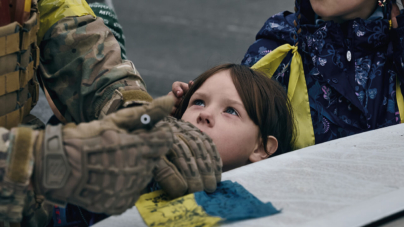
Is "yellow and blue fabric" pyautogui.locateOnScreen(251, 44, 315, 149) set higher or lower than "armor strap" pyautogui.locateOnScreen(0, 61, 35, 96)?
lower

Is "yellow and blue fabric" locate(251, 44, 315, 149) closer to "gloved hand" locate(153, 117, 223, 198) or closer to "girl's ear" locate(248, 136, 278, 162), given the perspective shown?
"girl's ear" locate(248, 136, 278, 162)

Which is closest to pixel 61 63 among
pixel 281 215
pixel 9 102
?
pixel 9 102

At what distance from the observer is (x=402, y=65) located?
5.37ft

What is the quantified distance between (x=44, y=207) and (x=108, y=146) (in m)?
0.56

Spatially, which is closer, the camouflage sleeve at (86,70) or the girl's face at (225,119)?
the camouflage sleeve at (86,70)

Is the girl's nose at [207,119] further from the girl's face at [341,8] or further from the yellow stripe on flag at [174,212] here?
the girl's face at [341,8]

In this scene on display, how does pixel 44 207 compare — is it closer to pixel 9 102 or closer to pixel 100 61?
pixel 9 102

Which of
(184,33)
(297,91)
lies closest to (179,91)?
(297,91)

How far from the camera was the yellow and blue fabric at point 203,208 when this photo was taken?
86cm

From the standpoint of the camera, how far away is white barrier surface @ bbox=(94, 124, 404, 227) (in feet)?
2.80

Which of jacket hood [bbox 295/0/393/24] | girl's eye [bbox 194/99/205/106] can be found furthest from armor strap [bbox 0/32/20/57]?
jacket hood [bbox 295/0/393/24]

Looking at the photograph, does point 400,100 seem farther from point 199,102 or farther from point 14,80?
point 14,80

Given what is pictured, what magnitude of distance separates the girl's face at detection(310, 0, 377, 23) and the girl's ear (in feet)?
1.84

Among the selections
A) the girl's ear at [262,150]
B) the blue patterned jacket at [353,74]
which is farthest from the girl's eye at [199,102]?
the blue patterned jacket at [353,74]
